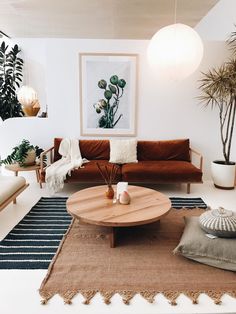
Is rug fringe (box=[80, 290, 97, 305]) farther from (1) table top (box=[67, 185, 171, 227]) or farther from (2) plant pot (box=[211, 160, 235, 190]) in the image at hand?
(2) plant pot (box=[211, 160, 235, 190])

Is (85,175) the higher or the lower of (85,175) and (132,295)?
the higher

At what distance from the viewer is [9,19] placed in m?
5.46

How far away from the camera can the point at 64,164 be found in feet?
13.5

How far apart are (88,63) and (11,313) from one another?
3.76 m

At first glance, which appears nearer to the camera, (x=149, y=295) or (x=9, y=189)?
(x=149, y=295)

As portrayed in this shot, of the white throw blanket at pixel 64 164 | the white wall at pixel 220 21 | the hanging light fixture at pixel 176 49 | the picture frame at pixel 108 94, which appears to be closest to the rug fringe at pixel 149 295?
the white throw blanket at pixel 64 164

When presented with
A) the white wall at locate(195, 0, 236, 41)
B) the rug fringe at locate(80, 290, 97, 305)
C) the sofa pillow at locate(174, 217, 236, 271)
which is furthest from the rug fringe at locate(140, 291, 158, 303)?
the white wall at locate(195, 0, 236, 41)

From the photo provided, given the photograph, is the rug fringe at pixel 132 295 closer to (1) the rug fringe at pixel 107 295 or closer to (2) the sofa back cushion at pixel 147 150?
(1) the rug fringe at pixel 107 295

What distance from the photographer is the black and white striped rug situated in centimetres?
229

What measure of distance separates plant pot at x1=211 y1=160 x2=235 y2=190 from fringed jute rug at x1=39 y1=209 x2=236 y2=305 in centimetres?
185

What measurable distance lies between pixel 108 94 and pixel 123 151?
1031mm

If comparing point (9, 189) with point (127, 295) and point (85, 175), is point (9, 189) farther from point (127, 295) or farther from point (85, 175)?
point (127, 295)

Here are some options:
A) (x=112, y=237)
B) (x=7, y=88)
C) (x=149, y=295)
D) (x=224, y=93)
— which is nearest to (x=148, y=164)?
(x=224, y=93)

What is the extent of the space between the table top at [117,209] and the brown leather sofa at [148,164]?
75 centimetres
